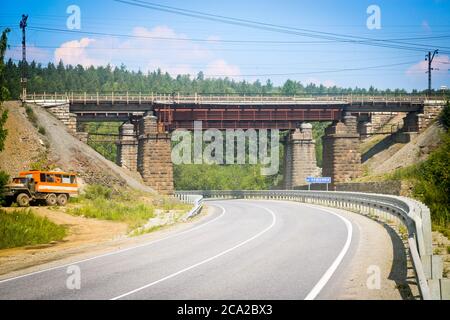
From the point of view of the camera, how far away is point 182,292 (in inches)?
419

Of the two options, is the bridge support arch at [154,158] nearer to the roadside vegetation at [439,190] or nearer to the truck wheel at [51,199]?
the truck wheel at [51,199]

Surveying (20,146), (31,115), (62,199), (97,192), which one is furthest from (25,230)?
(31,115)

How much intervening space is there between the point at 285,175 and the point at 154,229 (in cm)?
4876

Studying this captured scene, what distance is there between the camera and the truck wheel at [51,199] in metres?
35.2

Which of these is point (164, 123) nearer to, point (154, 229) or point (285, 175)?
point (285, 175)

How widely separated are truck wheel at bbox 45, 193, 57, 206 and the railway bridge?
91.9 ft

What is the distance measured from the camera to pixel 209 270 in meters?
13.4

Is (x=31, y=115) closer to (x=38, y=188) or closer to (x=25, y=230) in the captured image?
(x=38, y=188)

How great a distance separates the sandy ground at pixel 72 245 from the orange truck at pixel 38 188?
97.3 inches

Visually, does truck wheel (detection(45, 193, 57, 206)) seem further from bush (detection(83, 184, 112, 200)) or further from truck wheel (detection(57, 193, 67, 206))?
bush (detection(83, 184, 112, 200))

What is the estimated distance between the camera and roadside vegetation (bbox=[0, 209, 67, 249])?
2316cm

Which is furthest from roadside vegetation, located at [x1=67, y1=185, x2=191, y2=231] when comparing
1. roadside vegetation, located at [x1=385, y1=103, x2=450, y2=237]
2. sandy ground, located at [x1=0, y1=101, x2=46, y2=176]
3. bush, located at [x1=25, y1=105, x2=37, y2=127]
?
roadside vegetation, located at [x1=385, y1=103, x2=450, y2=237]

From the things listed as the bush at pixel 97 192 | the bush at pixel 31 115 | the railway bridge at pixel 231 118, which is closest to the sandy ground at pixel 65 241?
the bush at pixel 97 192
